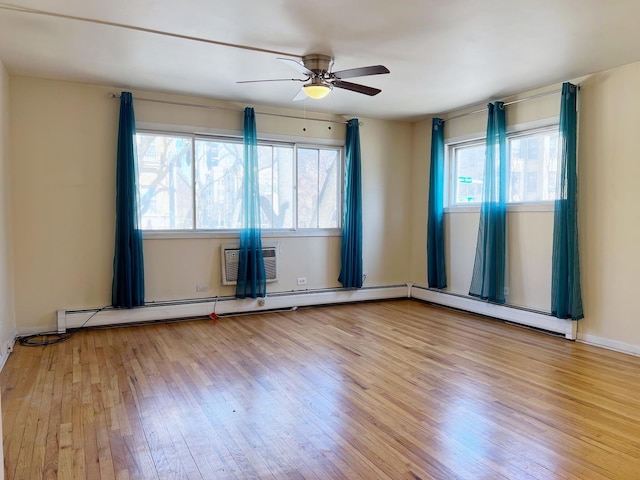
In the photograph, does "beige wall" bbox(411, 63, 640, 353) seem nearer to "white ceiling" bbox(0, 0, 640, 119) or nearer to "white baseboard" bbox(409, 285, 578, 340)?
"white baseboard" bbox(409, 285, 578, 340)

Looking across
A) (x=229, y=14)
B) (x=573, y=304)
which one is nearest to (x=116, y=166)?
(x=229, y=14)

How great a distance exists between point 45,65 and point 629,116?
220 inches

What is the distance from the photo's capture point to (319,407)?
2.92 m

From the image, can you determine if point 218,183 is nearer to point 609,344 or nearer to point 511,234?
point 511,234

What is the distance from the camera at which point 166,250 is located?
525 centimetres

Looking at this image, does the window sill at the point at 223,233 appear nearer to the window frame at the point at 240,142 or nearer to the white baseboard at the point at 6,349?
the window frame at the point at 240,142

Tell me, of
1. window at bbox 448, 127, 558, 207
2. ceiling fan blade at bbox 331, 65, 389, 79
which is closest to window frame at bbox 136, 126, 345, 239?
window at bbox 448, 127, 558, 207

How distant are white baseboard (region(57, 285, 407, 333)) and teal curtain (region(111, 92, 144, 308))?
0.68ft

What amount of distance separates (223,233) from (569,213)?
13.0 ft

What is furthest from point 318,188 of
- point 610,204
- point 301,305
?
point 610,204

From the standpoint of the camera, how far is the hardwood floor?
2.24 metres

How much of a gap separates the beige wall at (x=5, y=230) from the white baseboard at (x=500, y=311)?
5167mm

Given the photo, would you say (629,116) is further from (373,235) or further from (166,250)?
(166,250)

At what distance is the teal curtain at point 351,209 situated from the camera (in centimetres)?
620
